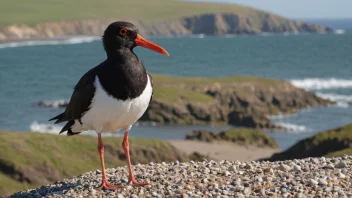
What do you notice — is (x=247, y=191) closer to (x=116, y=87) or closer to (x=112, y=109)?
(x=112, y=109)

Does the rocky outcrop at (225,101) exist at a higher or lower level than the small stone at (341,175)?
lower

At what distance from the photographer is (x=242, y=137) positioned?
44.0 meters

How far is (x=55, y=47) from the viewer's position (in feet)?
623

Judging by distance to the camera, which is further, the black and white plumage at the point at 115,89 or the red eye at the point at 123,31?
the red eye at the point at 123,31

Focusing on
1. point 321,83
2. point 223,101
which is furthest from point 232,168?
point 321,83

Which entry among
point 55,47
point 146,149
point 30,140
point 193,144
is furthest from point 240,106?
point 55,47

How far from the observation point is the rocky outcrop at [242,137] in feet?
142

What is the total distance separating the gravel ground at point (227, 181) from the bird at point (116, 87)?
0.88 meters

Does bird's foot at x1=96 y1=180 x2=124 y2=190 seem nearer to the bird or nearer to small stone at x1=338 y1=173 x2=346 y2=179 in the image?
the bird

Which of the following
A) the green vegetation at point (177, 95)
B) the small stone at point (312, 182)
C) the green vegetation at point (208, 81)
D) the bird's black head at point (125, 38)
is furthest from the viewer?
the green vegetation at point (208, 81)

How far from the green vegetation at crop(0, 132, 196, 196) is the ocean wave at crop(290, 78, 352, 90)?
64.8 meters

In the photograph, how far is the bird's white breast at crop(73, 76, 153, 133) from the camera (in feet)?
36.0

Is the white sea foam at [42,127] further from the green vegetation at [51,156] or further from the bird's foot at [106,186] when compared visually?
the bird's foot at [106,186]

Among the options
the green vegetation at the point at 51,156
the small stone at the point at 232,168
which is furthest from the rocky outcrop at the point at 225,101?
the small stone at the point at 232,168
